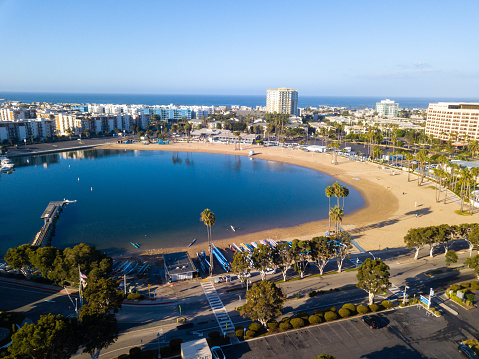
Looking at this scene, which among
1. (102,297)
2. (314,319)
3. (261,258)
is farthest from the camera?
(261,258)

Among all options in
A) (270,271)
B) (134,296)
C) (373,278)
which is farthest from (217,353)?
(373,278)

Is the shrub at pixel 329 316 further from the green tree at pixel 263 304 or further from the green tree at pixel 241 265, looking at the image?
the green tree at pixel 241 265

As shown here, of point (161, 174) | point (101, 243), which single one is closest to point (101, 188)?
point (161, 174)

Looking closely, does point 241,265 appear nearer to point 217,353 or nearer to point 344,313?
point 217,353

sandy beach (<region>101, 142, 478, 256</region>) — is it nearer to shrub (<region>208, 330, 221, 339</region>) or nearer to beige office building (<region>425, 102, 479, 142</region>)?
shrub (<region>208, 330, 221, 339</region>)

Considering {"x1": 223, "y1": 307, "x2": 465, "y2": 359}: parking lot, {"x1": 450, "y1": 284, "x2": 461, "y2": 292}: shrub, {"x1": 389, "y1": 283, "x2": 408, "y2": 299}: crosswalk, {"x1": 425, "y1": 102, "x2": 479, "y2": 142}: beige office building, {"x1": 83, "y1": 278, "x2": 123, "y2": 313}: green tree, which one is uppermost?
{"x1": 425, "y1": 102, "x2": 479, "y2": 142}: beige office building

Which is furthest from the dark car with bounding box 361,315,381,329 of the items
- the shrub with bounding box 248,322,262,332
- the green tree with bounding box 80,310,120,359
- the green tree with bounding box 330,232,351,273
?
the green tree with bounding box 80,310,120,359
